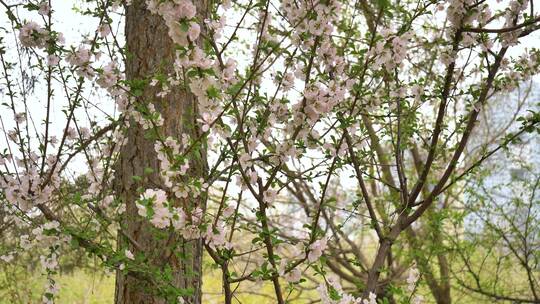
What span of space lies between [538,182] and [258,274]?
326cm

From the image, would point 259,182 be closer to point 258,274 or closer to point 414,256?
point 258,274

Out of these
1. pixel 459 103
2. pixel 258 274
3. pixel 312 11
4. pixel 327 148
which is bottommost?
pixel 258 274

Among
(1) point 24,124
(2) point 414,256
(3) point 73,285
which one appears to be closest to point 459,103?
(2) point 414,256

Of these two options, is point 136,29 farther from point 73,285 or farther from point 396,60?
point 73,285

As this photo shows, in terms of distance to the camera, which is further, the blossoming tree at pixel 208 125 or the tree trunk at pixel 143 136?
the tree trunk at pixel 143 136

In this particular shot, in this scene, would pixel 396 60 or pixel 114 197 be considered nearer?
pixel 396 60

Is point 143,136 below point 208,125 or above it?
above

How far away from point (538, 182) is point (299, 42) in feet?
9.93

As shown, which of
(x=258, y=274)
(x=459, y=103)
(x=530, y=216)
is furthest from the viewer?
(x=459, y=103)

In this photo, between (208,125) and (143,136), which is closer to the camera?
(208,125)

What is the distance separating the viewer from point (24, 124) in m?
2.17

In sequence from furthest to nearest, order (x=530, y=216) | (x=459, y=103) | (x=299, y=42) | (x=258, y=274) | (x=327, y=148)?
1. (x=459, y=103)
2. (x=530, y=216)
3. (x=327, y=148)
4. (x=299, y=42)
5. (x=258, y=274)

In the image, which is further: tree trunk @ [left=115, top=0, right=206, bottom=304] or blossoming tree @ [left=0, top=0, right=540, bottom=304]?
tree trunk @ [left=115, top=0, right=206, bottom=304]

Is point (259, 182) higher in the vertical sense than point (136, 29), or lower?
lower
